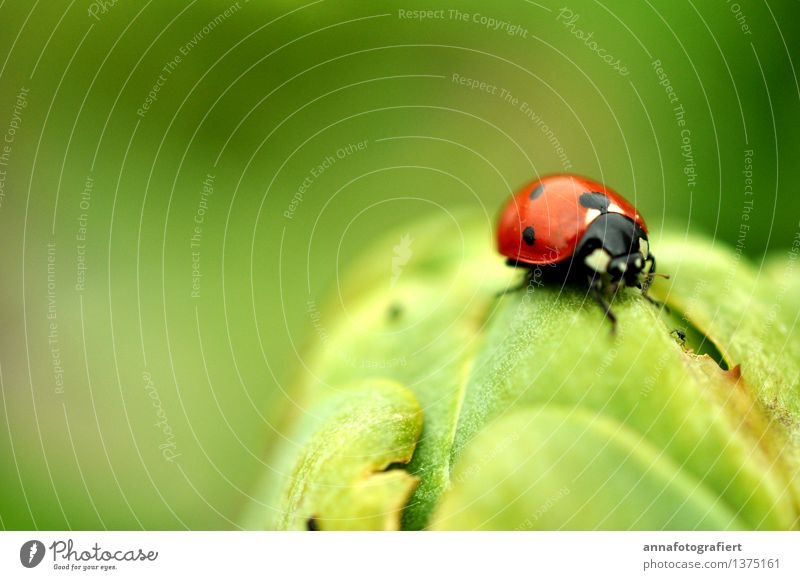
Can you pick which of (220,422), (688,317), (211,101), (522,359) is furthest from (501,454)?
(211,101)

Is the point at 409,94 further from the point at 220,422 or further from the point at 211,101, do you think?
the point at 220,422
